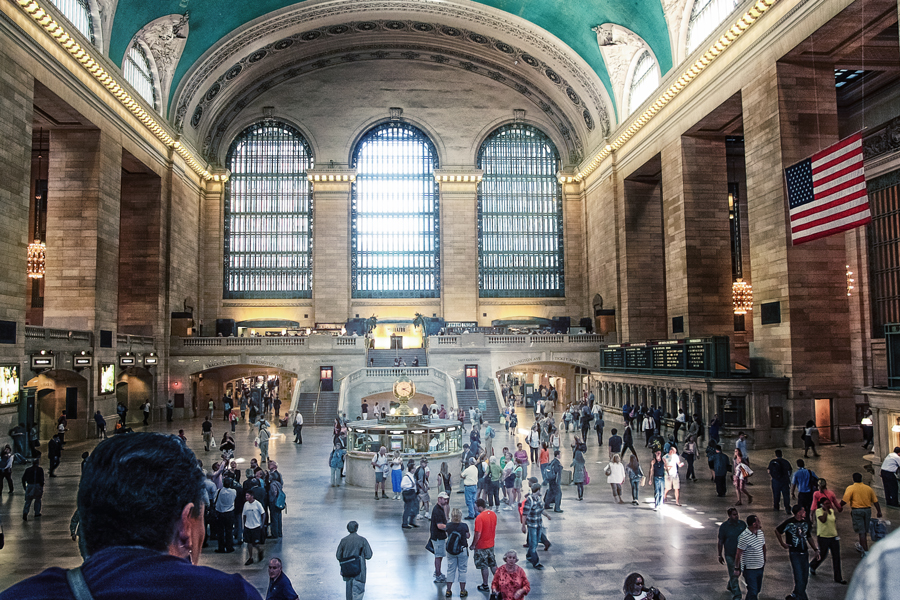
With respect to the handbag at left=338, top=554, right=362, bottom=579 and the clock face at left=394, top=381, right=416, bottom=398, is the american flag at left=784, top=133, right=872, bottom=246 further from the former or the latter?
the handbag at left=338, top=554, right=362, bottom=579

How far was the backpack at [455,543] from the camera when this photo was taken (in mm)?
8266

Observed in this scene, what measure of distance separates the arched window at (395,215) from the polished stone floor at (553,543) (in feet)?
95.7

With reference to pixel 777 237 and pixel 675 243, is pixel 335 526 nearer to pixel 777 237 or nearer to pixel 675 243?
pixel 777 237

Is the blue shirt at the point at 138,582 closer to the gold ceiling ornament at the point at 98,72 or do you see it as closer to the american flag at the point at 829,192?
the american flag at the point at 829,192

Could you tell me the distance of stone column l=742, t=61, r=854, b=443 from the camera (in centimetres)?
2056

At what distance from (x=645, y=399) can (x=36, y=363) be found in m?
22.1

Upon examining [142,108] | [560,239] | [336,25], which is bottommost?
[560,239]

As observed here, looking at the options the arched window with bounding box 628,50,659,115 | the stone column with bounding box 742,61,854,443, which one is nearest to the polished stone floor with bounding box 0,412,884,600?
the stone column with bounding box 742,61,854,443

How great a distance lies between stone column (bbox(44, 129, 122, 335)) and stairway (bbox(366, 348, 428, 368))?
13375 mm

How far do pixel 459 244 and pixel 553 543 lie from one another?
34517mm

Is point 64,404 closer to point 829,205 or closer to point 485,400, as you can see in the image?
point 485,400

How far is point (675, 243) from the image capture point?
2883 cm

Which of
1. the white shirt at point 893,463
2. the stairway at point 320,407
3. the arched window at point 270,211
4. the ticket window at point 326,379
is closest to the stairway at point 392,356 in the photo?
the ticket window at point 326,379

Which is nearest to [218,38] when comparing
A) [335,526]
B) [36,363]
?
[36,363]
